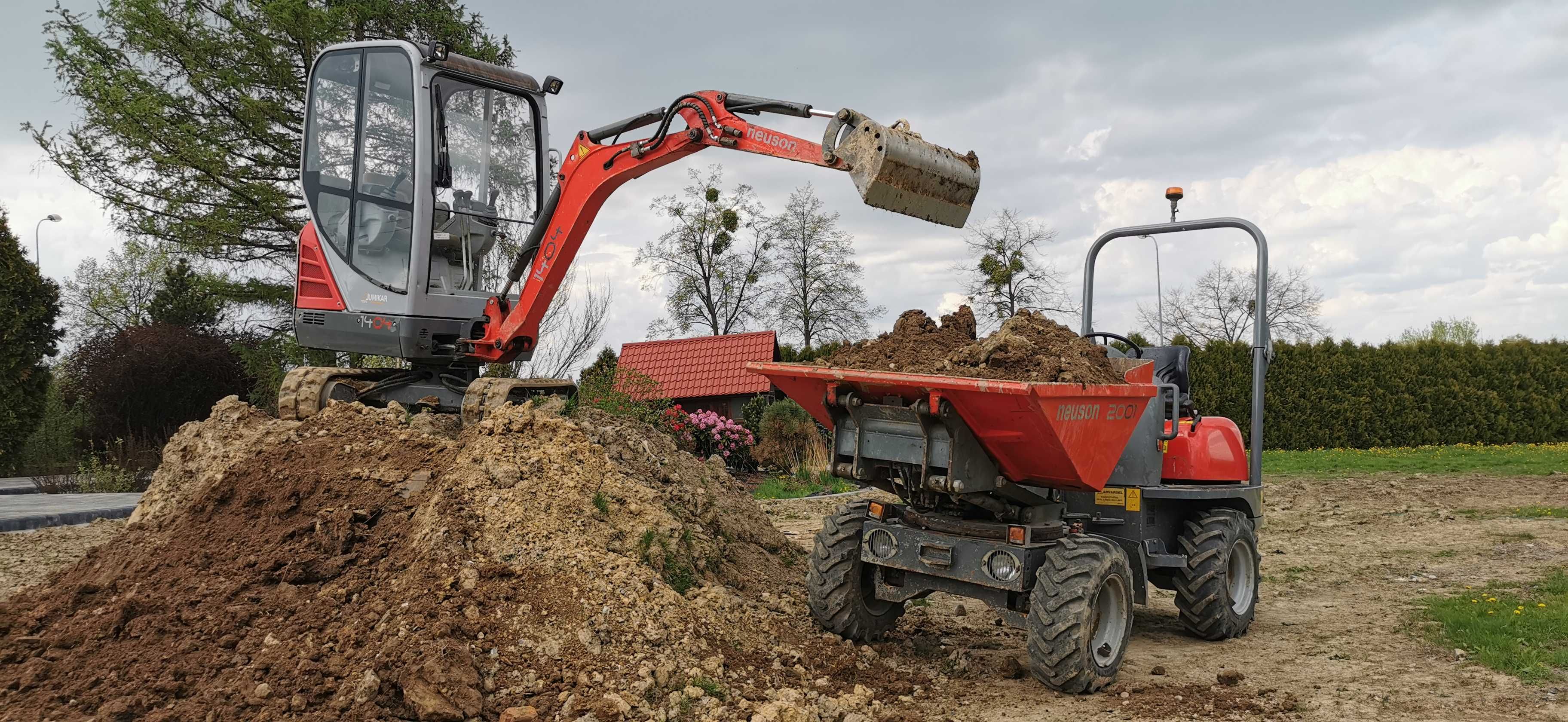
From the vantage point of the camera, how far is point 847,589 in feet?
A: 18.8


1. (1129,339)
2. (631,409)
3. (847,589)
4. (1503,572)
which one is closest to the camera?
(847,589)

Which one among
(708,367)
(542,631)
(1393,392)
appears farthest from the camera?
(1393,392)

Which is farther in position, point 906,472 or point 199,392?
point 199,392

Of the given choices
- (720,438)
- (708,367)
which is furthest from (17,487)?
(708,367)

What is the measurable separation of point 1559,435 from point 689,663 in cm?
2820

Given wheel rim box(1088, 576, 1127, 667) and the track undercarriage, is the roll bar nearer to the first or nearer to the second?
wheel rim box(1088, 576, 1127, 667)

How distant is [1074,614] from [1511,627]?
3682mm

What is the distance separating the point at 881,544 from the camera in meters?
5.54

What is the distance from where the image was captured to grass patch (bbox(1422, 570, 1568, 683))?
5.77 meters

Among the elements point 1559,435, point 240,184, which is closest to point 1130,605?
point 240,184

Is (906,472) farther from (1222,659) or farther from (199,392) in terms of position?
(199,392)

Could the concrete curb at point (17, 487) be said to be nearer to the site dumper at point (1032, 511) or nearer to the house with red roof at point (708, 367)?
the house with red roof at point (708, 367)

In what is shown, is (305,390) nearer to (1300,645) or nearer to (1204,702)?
(1204,702)

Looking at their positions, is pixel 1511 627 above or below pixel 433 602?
below
